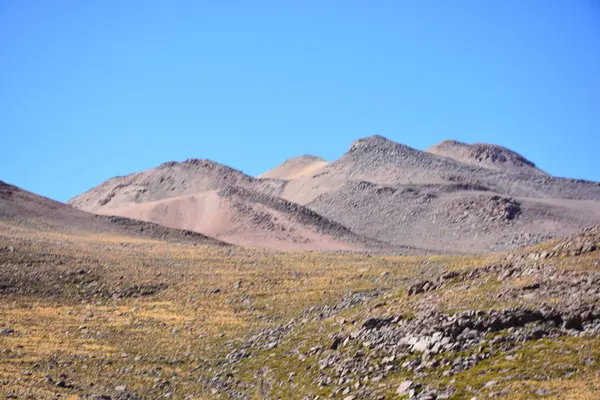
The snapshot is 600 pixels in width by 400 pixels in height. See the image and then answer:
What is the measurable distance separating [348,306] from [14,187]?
69586 mm

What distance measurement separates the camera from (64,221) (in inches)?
3669

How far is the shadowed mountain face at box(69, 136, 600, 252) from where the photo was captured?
379 ft

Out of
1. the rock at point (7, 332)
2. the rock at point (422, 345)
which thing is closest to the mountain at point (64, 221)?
the rock at point (7, 332)

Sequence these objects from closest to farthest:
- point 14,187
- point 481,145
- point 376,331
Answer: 1. point 376,331
2. point 14,187
3. point 481,145

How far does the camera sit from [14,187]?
102 m

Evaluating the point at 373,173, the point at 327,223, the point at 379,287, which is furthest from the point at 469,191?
the point at 379,287

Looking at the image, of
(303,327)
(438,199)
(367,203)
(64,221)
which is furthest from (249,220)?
(303,327)

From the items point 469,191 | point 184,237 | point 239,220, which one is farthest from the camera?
point 469,191

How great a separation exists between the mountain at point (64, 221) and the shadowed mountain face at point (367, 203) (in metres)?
13.4

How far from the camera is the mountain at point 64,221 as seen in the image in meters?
88.1

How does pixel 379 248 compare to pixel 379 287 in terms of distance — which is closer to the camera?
pixel 379 287

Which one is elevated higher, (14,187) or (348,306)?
(14,187)

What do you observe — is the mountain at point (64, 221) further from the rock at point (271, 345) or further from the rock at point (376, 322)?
the rock at point (376, 322)

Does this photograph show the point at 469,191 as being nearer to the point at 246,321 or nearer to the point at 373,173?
the point at 373,173
